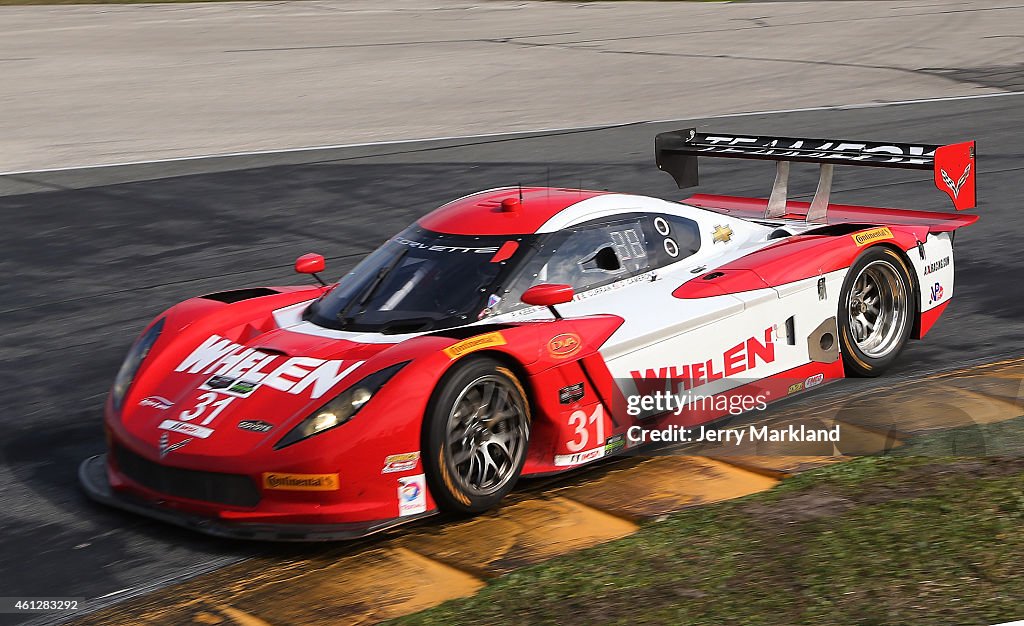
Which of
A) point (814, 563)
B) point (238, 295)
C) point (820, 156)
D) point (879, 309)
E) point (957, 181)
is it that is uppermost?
point (820, 156)

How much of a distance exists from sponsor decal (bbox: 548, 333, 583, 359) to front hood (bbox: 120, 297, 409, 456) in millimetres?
739

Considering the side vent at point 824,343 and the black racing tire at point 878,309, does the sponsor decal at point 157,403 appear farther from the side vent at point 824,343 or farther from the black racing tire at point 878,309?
the black racing tire at point 878,309

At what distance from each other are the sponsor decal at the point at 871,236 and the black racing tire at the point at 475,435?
2.66m

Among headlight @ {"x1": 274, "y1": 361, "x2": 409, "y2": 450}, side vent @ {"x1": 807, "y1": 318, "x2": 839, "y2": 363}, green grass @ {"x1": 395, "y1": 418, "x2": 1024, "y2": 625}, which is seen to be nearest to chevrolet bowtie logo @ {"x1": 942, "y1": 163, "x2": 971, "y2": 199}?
side vent @ {"x1": 807, "y1": 318, "x2": 839, "y2": 363}

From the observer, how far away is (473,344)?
597 cm

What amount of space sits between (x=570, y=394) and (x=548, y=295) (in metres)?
0.48

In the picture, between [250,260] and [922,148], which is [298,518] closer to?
[922,148]

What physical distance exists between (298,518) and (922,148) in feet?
15.5

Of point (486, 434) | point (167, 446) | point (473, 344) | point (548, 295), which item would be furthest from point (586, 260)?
point (167, 446)

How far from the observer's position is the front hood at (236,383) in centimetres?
585

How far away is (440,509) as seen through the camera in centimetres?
583

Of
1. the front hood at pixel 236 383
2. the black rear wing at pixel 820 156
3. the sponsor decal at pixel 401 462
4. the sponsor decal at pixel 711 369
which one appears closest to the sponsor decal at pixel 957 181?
the black rear wing at pixel 820 156

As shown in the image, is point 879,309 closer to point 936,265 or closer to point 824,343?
point 936,265

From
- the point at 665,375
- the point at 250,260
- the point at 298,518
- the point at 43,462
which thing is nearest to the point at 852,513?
the point at 665,375
